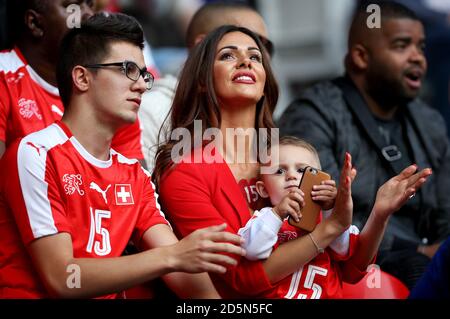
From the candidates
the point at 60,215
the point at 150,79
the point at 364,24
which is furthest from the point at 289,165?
the point at 364,24

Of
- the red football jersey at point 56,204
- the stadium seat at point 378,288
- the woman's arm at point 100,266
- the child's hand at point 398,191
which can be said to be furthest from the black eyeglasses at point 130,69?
the stadium seat at point 378,288

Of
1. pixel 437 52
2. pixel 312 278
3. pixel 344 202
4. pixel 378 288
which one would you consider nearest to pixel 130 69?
pixel 344 202

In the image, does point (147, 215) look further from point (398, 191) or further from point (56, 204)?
point (398, 191)

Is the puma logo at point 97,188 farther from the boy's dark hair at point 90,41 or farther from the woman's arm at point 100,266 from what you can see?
the boy's dark hair at point 90,41

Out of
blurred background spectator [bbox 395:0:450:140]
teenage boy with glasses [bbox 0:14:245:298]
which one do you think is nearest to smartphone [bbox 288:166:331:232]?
teenage boy with glasses [bbox 0:14:245:298]

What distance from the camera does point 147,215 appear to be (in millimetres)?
3803

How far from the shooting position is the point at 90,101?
377cm

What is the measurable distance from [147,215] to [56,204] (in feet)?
1.43

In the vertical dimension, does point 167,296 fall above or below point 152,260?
below

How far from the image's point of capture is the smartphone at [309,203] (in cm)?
374

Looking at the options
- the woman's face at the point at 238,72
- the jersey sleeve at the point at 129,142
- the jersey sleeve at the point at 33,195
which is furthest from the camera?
the jersey sleeve at the point at 129,142

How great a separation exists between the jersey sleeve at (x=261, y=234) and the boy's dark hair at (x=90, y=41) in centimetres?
91
